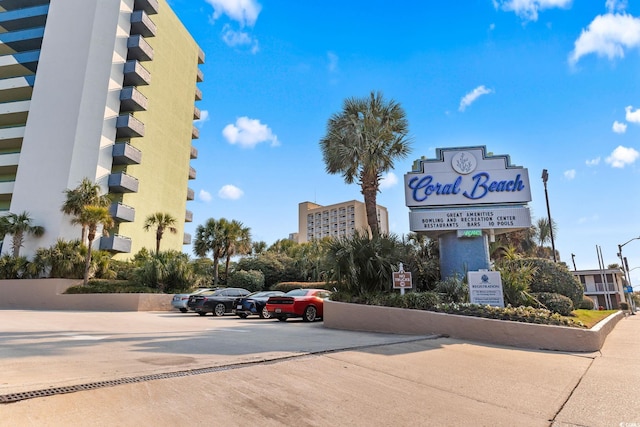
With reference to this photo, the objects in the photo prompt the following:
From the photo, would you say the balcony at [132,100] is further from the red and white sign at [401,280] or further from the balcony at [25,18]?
the red and white sign at [401,280]

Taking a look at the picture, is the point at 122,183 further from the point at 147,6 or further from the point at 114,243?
the point at 147,6

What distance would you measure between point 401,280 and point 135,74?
31.6 metres

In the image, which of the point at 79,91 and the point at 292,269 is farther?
the point at 292,269

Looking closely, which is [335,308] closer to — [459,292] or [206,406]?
[459,292]

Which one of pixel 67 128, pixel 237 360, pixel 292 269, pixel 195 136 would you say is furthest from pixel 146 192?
pixel 237 360

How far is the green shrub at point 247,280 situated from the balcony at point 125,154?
43.0ft

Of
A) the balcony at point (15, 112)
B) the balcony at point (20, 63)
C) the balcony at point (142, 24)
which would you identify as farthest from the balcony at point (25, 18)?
the balcony at point (15, 112)

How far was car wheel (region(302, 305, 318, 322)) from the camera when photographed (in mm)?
15406

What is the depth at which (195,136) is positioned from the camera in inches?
1736

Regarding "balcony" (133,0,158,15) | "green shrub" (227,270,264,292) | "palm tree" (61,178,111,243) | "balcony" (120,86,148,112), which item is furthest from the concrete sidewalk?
"balcony" (133,0,158,15)

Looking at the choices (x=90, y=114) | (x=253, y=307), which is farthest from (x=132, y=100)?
(x=253, y=307)

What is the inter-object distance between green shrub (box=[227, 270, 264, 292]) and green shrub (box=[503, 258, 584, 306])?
23.0 meters

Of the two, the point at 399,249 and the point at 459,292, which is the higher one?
the point at 399,249

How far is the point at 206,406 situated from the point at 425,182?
12945mm
